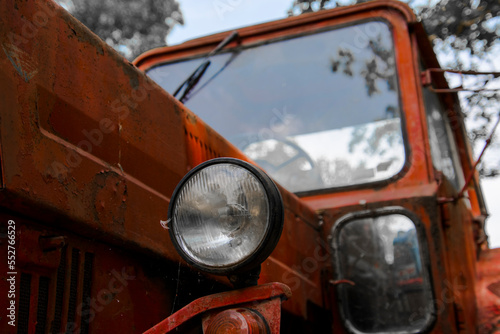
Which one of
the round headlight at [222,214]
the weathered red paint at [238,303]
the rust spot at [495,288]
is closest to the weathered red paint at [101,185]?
the weathered red paint at [238,303]

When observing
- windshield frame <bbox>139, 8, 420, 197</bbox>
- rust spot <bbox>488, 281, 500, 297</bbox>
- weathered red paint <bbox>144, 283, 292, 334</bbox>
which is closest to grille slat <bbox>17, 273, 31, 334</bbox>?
weathered red paint <bbox>144, 283, 292, 334</bbox>

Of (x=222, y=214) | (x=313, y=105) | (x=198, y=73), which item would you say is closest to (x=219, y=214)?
(x=222, y=214)

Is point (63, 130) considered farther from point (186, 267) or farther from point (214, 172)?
point (186, 267)

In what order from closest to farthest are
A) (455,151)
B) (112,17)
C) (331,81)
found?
1. (331,81)
2. (455,151)
3. (112,17)

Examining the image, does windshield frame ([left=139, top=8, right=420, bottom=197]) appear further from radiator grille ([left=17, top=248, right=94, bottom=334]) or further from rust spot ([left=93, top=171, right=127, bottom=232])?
radiator grille ([left=17, top=248, right=94, bottom=334])

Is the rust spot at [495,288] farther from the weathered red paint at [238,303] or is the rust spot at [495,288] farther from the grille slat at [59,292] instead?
the grille slat at [59,292]

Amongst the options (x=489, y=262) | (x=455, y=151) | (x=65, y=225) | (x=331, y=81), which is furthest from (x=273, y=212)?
(x=455, y=151)

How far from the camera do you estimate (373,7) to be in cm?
299

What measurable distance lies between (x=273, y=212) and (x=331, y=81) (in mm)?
1752

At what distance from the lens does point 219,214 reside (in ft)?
4.38

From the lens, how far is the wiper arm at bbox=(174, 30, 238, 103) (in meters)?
2.96

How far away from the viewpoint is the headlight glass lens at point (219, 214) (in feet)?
4.32

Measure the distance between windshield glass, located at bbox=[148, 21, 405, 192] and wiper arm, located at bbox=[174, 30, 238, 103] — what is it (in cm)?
4

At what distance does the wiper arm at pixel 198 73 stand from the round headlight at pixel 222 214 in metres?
1.64
